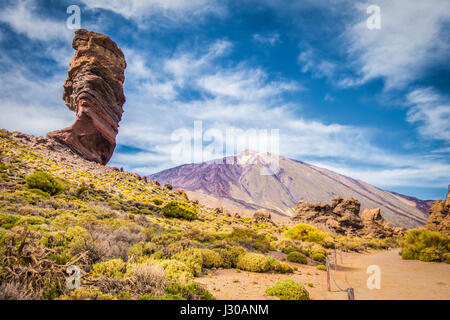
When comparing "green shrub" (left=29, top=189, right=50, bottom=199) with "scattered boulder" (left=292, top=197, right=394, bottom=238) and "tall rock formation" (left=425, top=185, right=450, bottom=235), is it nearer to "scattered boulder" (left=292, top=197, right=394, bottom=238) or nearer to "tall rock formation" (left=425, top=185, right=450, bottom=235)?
"scattered boulder" (left=292, top=197, right=394, bottom=238)

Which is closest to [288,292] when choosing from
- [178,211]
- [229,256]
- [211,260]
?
[211,260]

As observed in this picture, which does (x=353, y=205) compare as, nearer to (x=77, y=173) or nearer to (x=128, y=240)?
(x=128, y=240)

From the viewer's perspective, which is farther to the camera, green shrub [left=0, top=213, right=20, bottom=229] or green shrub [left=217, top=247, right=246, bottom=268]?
green shrub [left=217, top=247, right=246, bottom=268]

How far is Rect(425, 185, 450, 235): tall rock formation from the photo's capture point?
19.1 meters

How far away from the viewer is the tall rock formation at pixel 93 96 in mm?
30281

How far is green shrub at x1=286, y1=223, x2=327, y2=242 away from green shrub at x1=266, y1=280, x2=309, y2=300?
48.8ft

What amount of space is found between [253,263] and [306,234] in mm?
12936

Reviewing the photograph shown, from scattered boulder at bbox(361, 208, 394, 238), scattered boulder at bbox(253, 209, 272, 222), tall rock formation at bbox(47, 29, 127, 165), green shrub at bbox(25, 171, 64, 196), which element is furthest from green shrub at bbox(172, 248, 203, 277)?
scattered boulder at bbox(361, 208, 394, 238)

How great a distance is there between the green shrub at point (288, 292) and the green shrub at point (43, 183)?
1838 centimetres

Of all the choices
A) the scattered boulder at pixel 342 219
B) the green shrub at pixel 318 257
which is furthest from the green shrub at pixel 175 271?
the scattered boulder at pixel 342 219

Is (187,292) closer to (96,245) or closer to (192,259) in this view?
(192,259)
